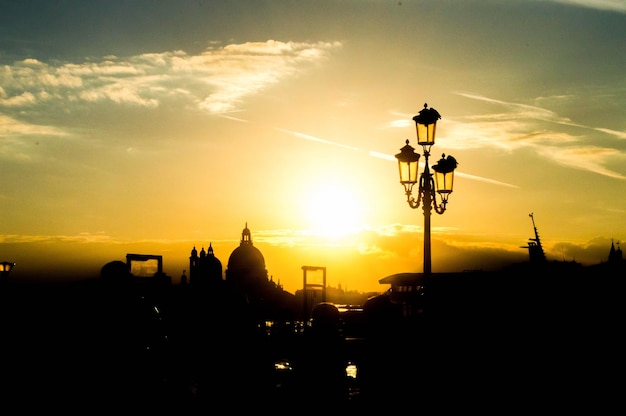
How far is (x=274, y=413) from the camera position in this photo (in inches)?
422

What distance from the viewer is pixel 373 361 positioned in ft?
54.8

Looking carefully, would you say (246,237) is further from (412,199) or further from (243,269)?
(412,199)

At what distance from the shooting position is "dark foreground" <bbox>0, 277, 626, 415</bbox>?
9977 millimetres

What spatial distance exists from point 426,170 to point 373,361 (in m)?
6.05

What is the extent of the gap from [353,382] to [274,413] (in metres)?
4.52

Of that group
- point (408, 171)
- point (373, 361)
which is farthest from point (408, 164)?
point (373, 361)

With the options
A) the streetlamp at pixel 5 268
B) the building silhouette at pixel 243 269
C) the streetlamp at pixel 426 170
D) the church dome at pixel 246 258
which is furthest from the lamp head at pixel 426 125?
the church dome at pixel 246 258

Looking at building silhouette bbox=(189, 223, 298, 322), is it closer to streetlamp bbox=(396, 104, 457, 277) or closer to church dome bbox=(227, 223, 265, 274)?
church dome bbox=(227, 223, 265, 274)

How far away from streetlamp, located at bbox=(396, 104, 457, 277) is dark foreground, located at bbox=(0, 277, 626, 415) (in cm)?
203

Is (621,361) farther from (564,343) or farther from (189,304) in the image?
(189,304)

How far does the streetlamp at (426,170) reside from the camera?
1238 cm

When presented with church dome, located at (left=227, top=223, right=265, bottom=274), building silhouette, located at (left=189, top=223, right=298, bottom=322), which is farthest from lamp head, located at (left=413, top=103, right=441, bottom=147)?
church dome, located at (left=227, top=223, right=265, bottom=274)

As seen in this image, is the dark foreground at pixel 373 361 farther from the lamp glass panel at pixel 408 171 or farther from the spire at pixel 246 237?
the spire at pixel 246 237

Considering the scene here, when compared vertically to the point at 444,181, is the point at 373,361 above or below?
below
